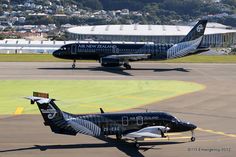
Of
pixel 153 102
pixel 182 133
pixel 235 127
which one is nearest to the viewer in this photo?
pixel 182 133

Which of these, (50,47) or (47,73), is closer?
(47,73)

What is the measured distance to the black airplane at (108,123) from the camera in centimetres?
4172

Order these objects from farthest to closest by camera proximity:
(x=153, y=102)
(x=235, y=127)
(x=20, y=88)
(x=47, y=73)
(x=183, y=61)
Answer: (x=183, y=61) < (x=47, y=73) < (x=20, y=88) < (x=153, y=102) < (x=235, y=127)

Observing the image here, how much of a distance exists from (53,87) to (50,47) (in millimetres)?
→ 89699

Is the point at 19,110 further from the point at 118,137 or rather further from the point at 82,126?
the point at 82,126

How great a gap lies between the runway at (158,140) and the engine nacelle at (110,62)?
7.04m

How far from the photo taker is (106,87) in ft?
256

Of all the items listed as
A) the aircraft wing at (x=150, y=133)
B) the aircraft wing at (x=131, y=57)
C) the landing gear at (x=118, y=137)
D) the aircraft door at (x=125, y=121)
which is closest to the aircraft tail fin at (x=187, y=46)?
the aircraft wing at (x=131, y=57)

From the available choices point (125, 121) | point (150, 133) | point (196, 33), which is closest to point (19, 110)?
point (125, 121)

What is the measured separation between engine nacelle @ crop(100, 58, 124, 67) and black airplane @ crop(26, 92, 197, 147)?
56.6 m

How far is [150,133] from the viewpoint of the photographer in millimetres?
42312

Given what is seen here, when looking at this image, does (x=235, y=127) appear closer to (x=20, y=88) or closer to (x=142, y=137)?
(x=142, y=137)

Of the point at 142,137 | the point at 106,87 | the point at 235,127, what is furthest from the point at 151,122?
the point at 106,87

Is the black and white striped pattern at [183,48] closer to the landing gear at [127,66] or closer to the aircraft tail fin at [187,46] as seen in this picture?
the aircraft tail fin at [187,46]
